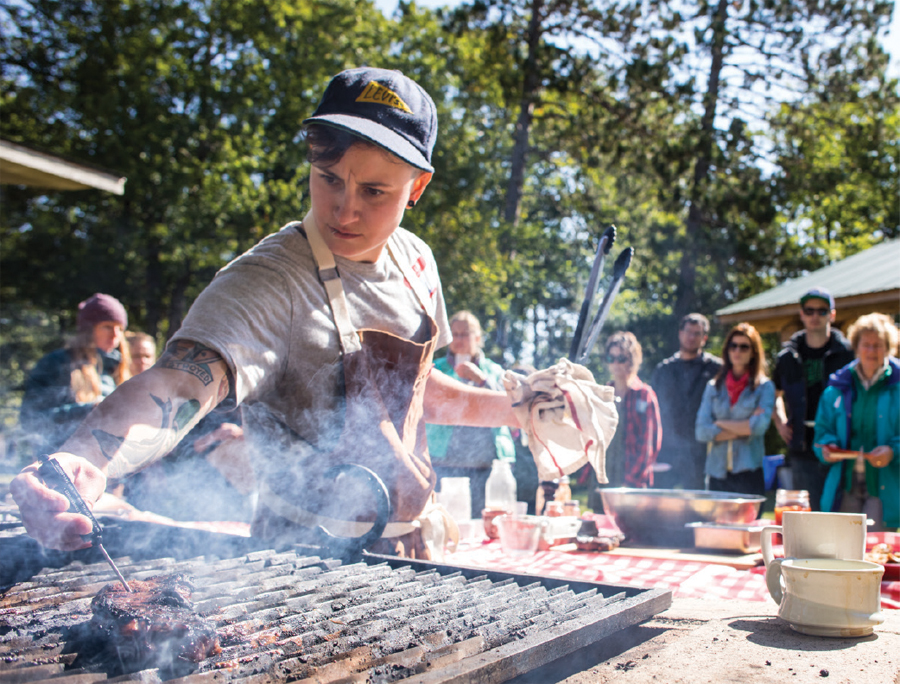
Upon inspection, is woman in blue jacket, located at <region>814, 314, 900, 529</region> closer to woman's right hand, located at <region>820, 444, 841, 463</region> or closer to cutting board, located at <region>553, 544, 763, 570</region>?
woman's right hand, located at <region>820, 444, 841, 463</region>

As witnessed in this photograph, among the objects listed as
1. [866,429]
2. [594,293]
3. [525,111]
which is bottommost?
[866,429]

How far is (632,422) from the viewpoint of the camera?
489 cm

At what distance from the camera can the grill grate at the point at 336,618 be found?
3.38 feet

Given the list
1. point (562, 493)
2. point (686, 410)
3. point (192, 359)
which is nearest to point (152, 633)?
point (192, 359)

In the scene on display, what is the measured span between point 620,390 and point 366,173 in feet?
12.3

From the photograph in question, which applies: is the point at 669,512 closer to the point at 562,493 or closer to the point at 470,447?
the point at 562,493

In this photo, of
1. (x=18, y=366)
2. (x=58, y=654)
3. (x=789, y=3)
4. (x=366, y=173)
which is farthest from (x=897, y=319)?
(x=18, y=366)

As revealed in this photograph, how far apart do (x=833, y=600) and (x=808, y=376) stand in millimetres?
4596

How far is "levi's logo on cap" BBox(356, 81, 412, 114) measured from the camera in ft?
5.53

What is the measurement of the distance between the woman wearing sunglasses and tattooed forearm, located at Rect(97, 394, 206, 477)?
4.37 meters

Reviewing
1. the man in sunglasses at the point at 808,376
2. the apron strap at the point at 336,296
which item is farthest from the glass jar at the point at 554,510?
the man in sunglasses at the point at 808,376

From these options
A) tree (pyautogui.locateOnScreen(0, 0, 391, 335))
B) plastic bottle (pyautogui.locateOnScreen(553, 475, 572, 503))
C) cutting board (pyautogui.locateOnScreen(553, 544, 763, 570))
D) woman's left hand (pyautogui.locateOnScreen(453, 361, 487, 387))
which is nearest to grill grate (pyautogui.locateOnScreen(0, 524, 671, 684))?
cutting board (pyautogui.locateOnScreen(553, 544, 763, 570))

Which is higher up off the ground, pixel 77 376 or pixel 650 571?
pixel 77 376

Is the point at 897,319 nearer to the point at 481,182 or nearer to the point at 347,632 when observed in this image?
the point at 481,182
